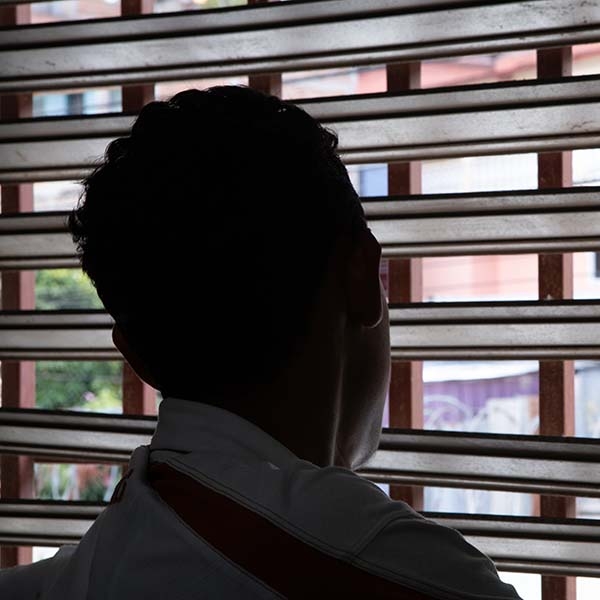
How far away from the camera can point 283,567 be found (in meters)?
1.09

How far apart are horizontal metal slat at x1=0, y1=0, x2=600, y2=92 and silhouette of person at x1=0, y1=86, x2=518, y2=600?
2.74ft

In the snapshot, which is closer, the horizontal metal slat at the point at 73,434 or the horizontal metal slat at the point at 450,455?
the horizontal metal slat at the point at 450,455

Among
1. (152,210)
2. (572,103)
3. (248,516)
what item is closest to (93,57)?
(572,103)

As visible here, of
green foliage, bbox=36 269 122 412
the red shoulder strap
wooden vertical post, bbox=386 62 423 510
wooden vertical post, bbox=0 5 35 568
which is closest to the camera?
the red shoulder strap

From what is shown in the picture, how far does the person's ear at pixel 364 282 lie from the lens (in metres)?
1.32

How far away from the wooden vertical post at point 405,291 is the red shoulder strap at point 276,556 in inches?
45.0

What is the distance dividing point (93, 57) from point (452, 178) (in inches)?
32.6

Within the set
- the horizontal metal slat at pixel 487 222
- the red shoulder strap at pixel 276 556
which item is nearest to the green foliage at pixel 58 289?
the horizontal metal slat at pixel 487 222

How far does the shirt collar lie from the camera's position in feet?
4.07

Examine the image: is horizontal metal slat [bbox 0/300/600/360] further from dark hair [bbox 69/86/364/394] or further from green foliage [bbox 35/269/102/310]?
green foliage [bbox 35/269/102/310]

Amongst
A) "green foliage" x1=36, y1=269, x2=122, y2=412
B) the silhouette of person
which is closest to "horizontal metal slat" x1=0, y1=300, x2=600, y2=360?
the silhouette of person

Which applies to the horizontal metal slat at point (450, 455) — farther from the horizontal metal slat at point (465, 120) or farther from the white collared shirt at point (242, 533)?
the white collared shirt at point (242, 533)

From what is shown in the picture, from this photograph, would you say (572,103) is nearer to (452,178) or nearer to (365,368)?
(452,178)

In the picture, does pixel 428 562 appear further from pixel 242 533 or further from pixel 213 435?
pixel 213 435
